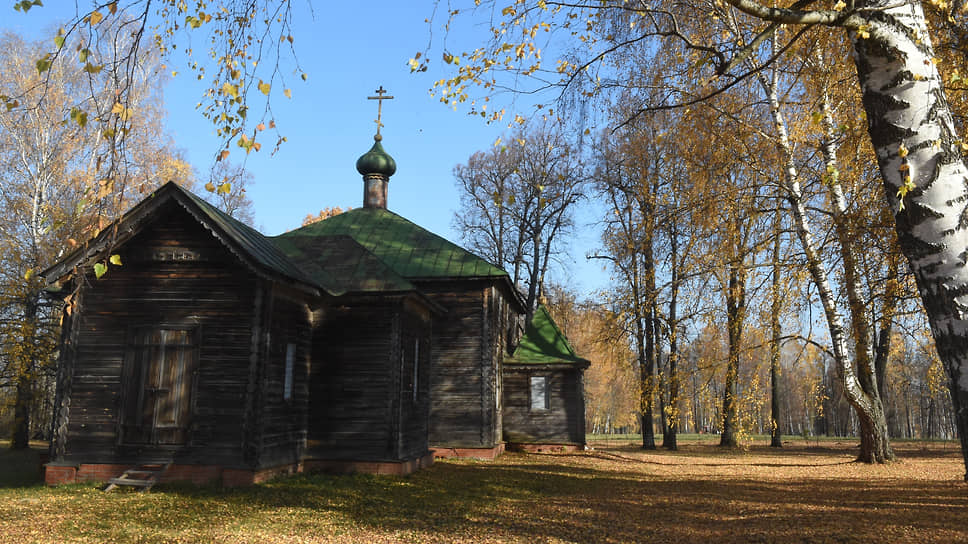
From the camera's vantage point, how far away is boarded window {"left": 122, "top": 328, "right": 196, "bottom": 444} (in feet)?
39.9

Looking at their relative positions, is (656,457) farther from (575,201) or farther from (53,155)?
(53,155)

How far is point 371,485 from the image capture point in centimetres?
1269

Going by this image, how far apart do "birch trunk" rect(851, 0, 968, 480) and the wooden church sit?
10.2m

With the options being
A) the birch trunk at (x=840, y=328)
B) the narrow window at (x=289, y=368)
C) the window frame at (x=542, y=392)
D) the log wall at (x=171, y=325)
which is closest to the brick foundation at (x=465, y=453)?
the window frame at (x=542, y=392)

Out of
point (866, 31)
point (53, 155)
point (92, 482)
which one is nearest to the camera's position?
point (866, 31)

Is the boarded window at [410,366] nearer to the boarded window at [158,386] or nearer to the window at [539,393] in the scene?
the boarded window at [158,386]

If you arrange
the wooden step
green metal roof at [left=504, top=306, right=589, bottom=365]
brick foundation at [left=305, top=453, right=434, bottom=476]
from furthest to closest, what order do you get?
green metal roof at [left=504, top=306, right=589, bottom=365] → brick foundation at [left=305, top=453, right=434, bottom=476] → the wooden step

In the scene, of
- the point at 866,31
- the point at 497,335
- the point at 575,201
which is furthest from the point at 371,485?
the point at 575,201

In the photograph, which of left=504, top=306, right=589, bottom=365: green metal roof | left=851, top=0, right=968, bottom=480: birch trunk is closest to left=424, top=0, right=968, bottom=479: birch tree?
left=851, top=0, right=968, bottom=480: birch trunk

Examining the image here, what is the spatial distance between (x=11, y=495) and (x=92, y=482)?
1282 mm

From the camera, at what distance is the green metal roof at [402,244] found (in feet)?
62.4

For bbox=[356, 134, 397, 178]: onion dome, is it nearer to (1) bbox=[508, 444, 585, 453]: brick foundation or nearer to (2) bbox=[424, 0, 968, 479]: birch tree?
(1) bbox=[508, 444, 585, 453]: brick foundation

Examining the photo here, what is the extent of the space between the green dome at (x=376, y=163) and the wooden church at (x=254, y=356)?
17.4 feet

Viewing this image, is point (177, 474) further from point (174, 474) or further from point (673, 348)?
point (673, 348)
